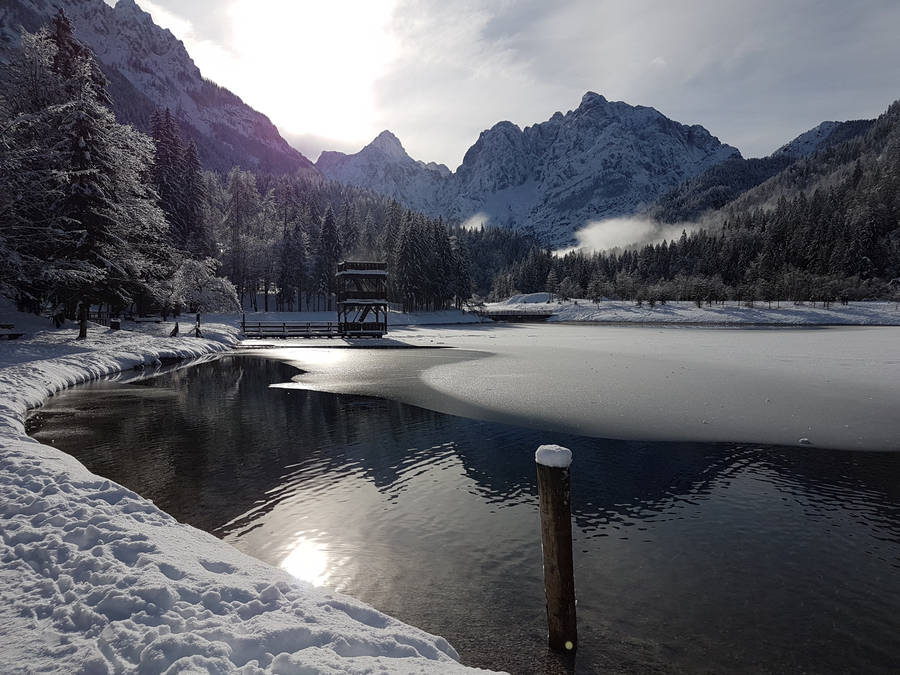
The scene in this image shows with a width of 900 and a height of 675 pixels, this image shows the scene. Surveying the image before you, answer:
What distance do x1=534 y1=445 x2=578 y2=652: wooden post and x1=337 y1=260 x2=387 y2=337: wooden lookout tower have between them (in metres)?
43.0

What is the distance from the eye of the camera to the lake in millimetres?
5316

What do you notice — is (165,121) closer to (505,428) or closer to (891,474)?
(505,428)

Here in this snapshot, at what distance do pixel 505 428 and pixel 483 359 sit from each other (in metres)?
15.4

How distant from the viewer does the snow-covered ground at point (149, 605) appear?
3.76 meters

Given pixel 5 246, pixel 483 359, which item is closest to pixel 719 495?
pixel 483 359

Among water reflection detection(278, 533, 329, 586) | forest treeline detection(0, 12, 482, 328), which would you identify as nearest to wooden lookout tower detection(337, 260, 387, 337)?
forest treeline detection(0, 12, 482, 328)

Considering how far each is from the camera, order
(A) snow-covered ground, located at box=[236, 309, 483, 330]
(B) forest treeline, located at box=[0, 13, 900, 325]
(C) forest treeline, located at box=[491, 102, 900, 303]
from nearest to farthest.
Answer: (B) forest treeline, located at box=[0, 13, 900, 325], (A) snow-covered ground, located at box=[236, 309, 483, 330], (C) forest treeline, located at box=[491, 102, 900, 303]

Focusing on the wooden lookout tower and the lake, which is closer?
the lake

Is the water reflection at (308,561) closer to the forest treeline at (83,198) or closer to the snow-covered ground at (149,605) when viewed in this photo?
the snow-covered ground at (149,605)

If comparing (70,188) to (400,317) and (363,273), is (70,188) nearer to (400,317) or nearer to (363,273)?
(363,273)

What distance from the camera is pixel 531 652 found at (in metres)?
4.88

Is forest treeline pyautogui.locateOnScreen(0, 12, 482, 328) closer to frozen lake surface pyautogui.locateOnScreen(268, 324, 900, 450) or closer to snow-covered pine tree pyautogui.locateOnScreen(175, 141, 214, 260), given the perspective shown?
snow-covered pine tree pyautogui.locateOnScreen(175, 141, 214, 260)

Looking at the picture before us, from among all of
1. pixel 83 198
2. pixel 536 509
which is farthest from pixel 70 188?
pixel 536 509

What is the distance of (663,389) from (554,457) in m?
15.5
